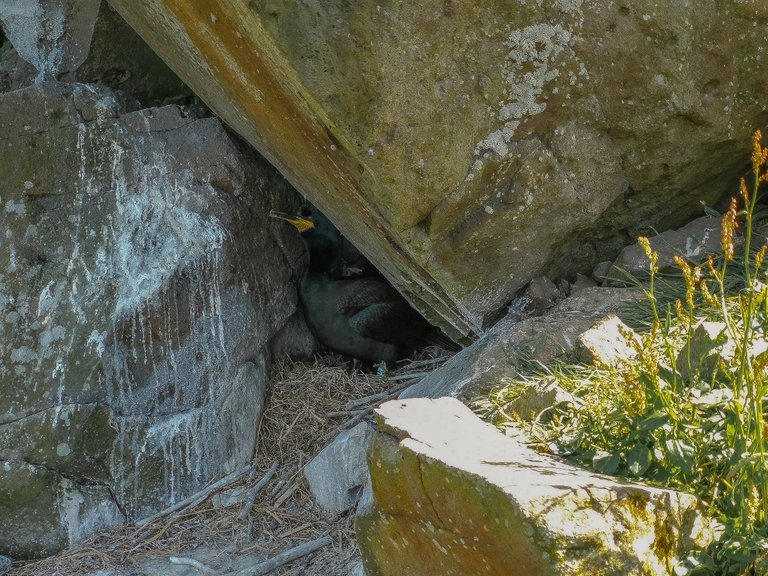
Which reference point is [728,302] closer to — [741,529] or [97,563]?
[741,529]

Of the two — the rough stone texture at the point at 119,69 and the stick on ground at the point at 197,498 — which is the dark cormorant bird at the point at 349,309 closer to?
the rough stone texture at the point at 119,69

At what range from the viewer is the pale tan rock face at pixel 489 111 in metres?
3.68

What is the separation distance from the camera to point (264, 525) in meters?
4.67

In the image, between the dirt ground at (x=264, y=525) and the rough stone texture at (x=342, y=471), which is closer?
the dirt ground at (x=264, y=525)

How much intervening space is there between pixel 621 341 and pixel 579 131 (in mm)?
957

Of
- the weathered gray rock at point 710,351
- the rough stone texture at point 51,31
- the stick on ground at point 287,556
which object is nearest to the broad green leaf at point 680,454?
the weathered gray rock at point 710,351

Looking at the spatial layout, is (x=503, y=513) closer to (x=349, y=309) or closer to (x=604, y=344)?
(x=604, y=344)

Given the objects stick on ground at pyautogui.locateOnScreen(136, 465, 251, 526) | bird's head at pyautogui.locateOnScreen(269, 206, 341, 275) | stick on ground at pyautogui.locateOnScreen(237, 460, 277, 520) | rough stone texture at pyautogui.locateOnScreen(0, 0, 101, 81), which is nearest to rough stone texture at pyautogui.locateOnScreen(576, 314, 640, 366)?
stick on ground at pyautogui.locateOnScreen(237, 460, 277, 520)

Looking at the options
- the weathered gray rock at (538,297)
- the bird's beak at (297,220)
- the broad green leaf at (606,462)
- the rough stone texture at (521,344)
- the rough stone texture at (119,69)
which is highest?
the rough stone texture at (119,69)

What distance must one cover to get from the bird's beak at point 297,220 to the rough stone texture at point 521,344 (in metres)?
1.47

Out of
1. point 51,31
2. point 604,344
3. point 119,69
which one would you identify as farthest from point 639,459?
point 51,31

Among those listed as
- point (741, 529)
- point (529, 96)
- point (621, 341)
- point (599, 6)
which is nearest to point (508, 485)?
point (741, 529)

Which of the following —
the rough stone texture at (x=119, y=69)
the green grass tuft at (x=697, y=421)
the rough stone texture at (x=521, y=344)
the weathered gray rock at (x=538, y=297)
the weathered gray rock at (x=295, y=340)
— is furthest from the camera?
the weathered gray rock at (x=295, y=340)

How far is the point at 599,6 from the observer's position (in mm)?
3984
